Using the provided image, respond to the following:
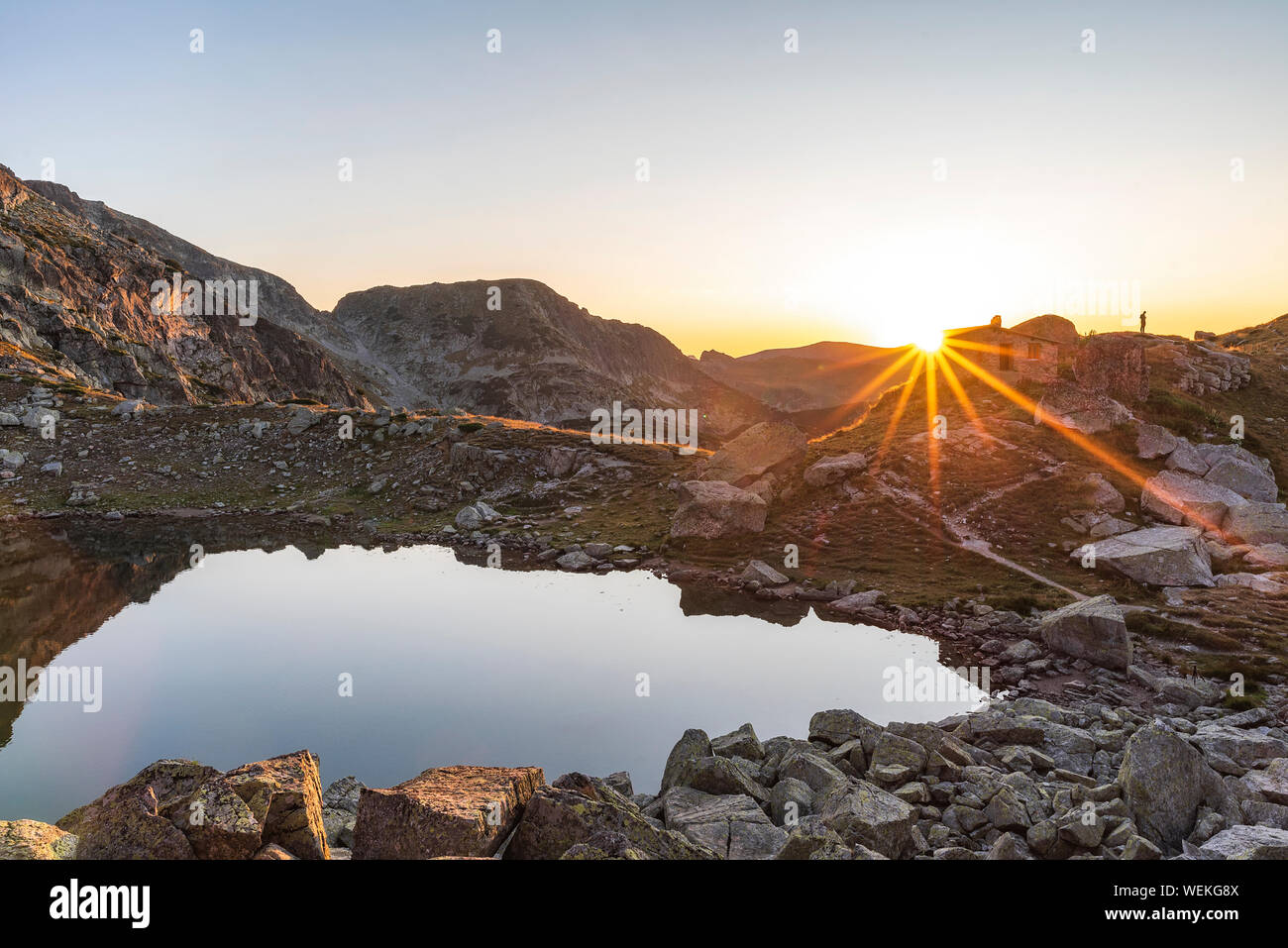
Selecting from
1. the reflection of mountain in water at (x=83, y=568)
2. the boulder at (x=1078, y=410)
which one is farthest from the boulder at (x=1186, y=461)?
the reflection of mountain in water at (x=83, y=568)

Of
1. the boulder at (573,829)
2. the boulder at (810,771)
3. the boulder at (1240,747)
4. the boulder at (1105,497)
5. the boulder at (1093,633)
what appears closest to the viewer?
the boulder at (573,829)

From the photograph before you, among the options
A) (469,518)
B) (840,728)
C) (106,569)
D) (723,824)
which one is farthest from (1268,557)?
(106,569)

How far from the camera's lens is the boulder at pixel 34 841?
27.1 ft

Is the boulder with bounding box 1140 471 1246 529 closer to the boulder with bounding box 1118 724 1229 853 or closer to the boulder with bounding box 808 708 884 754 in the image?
the boulder with bounding box 1118 724 1229 853

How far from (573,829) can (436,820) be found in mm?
1979

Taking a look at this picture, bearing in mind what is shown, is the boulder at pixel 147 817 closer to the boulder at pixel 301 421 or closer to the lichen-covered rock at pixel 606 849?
the lichen-covered rock at pixel 606 849

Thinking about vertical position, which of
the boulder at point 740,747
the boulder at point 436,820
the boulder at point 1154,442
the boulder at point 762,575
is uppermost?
the boulder at point 1154,442

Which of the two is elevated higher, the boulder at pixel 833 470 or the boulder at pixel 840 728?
the boulder at pixel 833 470

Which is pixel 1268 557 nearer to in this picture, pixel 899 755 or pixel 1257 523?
pixel 1257 523

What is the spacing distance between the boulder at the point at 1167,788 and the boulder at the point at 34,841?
17.7 metres

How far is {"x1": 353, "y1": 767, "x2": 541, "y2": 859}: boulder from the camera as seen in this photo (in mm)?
9297

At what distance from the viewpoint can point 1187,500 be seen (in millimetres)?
36938

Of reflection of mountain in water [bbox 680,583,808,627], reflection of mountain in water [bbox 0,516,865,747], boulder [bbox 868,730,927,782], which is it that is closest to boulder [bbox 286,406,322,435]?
reflection of mountain in water [bbox 0,516,865,747]
